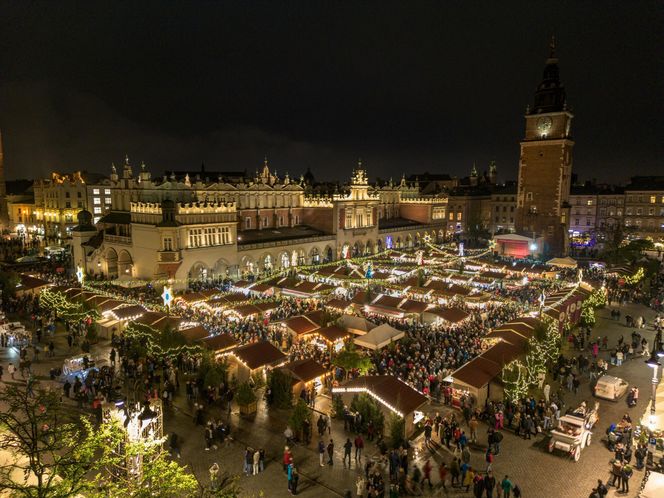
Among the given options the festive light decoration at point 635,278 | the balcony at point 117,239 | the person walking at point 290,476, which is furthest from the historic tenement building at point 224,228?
the festive light decoration at point 635,278

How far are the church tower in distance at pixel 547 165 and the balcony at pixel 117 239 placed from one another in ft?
145

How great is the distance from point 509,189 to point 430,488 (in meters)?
72.4

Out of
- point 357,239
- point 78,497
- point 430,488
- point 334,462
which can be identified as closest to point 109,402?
point 334,462

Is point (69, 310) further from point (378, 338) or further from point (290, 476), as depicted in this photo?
point (290, 476)

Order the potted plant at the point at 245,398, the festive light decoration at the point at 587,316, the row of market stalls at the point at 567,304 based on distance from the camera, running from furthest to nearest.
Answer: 1. the festive light decoration at the point at 587,316
2. the row of market stalls at the point at 567,304
3. the potted plant at the point at 245,398

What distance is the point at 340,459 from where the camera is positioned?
47.7ft

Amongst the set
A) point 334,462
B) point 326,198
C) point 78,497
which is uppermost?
point 326,198

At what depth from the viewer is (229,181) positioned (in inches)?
1976

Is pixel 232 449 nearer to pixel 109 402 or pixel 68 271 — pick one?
pixel 109 402

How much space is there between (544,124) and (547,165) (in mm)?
4752

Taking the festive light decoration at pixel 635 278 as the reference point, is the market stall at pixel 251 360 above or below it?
below

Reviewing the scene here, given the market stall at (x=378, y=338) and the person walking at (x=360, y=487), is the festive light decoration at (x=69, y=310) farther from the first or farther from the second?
the person walking at (x=360, y=487)

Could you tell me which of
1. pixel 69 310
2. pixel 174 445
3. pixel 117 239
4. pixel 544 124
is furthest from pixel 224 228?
pixel 544 124

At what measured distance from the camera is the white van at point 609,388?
18562mm
